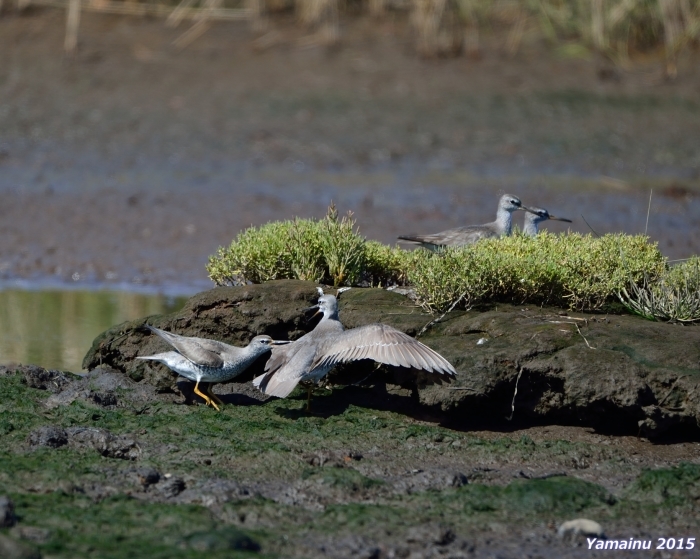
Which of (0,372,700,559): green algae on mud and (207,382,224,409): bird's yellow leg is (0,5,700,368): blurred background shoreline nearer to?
(207,382,224,409): bird's yellow leg

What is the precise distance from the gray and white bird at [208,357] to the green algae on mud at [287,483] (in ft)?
0.84

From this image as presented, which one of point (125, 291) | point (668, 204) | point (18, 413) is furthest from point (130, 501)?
point (668, 204)

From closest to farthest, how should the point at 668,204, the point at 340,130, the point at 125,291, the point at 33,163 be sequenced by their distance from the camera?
the point at 125,291 < the point at 668,204 < the point at 33,163 < the point at 340,130

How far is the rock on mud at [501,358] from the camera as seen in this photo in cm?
752

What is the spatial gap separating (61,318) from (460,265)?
205 inches

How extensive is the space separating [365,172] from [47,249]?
565cm

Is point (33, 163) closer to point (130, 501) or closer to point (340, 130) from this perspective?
point (340, 130)

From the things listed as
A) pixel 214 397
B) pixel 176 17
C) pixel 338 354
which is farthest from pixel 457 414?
pixel 176 17

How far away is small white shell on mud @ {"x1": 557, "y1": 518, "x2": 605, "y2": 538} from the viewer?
6184 millimetres

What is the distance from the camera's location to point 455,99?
19656mm

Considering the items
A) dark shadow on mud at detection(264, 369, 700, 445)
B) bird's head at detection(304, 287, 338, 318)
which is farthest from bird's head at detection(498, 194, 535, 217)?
bird's head at detection(304, 287, 338, 318)

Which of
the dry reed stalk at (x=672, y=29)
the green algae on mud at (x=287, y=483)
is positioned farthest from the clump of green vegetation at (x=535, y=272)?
the dry reed stalk at (x=672, y=29)

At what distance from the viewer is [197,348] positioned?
8.12 meters

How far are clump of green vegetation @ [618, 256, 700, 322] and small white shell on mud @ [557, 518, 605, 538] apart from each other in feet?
9.03
